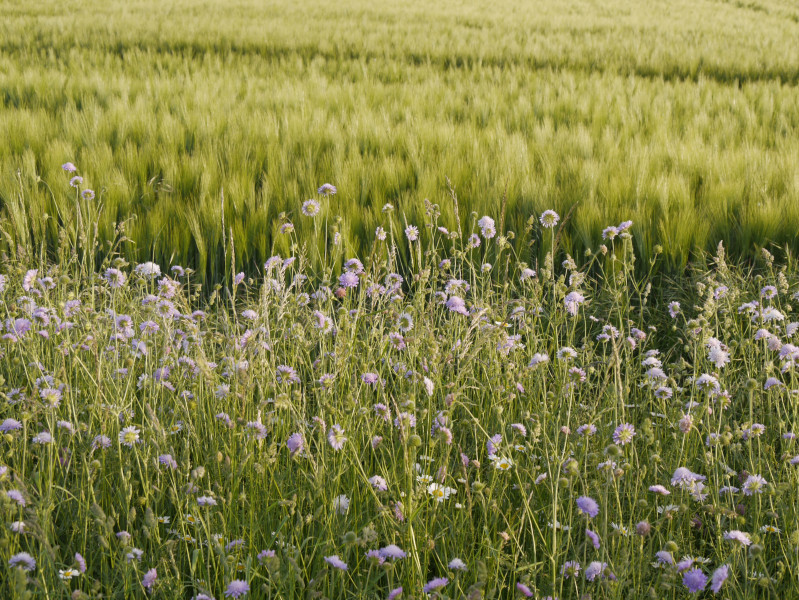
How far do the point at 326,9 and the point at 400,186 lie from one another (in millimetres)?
9500

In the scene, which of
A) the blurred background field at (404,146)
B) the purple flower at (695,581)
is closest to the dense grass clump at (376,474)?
the purple flower at (695,581)

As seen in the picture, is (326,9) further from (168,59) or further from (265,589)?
(265,589)

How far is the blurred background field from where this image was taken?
2.64 meters

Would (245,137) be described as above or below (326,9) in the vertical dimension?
below

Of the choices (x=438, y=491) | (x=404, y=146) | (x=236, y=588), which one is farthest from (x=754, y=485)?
(x=404, y=146)

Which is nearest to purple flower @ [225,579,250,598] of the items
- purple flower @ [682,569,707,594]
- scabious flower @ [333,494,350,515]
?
scabious flower @ [333,494,350,515]

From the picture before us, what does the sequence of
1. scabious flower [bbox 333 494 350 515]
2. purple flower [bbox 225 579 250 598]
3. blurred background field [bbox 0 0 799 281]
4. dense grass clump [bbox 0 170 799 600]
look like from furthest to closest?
blurred background field [bbox 0 0 799 281]
scabious flower [bbox 333 494 350 515]
dense grass clump [bbox 0 170 799 600]
purple flower [bbox 225 579 250 598]

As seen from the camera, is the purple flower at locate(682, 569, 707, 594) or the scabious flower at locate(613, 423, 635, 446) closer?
the purple flower at locate(682, 569, 707, 594)

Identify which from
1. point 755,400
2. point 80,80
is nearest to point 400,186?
point 755,400

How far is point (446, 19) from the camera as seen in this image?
10.1m

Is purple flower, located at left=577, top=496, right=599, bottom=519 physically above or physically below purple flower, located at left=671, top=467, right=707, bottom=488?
above

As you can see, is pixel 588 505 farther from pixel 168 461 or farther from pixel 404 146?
pixel 404 146

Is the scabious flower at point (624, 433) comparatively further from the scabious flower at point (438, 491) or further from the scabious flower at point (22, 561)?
the scabious flower at point (22, 561)

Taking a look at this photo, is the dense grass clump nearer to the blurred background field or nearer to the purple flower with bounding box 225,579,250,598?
the purple flower with bounding box 225,579,250,598
